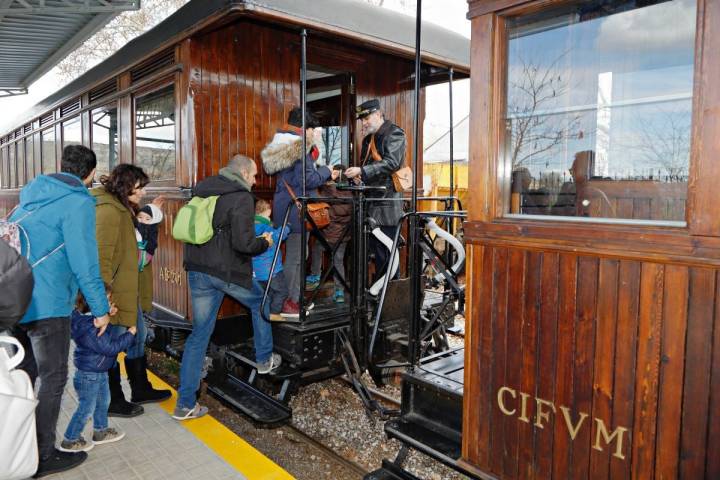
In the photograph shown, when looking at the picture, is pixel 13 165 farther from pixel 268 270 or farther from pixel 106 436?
pixel 106 436

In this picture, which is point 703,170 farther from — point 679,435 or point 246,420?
point 246,420

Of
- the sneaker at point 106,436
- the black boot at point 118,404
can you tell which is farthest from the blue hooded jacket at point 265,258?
the sneaker at point 106,436

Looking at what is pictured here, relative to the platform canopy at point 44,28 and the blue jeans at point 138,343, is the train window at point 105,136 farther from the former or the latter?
the blue jeans at point 138,343

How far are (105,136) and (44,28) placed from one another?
8.45ft

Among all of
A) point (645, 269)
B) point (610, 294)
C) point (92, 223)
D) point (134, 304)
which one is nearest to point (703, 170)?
point (645, 269)

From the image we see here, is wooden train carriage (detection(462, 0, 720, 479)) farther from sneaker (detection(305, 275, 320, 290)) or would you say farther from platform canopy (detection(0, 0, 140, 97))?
platform canopy (detection(0, 0, 140, 97))

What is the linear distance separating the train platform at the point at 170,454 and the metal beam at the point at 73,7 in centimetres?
470

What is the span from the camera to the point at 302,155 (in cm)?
380

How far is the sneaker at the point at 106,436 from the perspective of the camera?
123 inches

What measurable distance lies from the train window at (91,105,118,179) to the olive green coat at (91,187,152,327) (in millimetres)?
3023

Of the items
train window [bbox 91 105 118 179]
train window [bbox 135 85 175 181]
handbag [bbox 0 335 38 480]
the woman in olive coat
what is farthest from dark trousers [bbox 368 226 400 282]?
train window [bbox 91 105 118 179]

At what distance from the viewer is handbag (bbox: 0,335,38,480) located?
166 centimetres

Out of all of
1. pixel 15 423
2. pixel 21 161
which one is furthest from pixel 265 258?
pixel 21 161

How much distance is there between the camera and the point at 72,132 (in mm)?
7355
